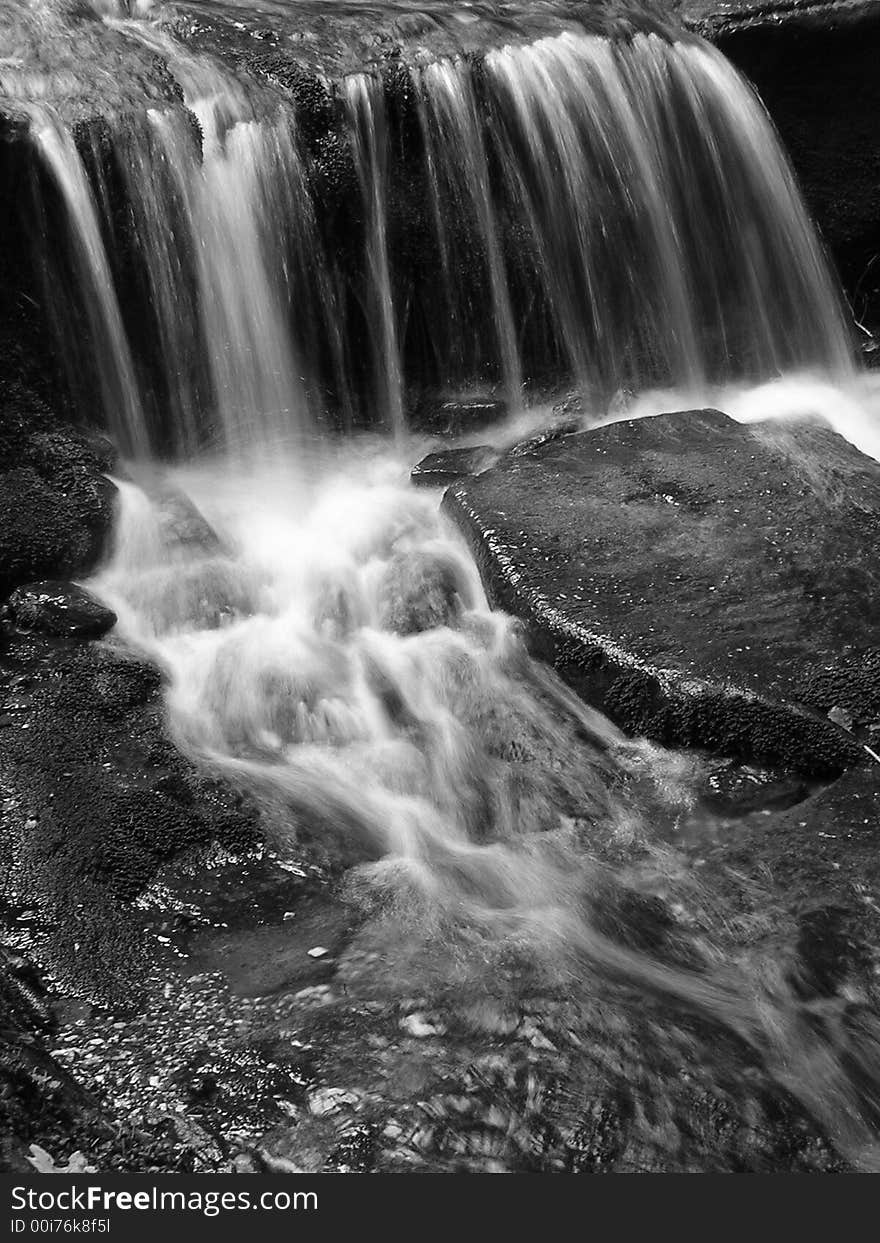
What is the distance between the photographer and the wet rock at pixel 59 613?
5.16 metres

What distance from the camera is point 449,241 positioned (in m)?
7.73

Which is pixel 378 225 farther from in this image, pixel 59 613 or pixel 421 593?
pixel 59 613

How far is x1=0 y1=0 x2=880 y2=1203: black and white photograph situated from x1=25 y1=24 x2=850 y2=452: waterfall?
27mm

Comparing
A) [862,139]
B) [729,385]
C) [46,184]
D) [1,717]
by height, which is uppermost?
[46,184]

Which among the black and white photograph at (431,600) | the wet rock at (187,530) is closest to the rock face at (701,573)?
the black and white photograph at (431,600)

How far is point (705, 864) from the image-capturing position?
162 inches

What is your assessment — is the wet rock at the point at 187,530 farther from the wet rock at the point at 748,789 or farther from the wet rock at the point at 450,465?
the wet rock at the point at 748,789

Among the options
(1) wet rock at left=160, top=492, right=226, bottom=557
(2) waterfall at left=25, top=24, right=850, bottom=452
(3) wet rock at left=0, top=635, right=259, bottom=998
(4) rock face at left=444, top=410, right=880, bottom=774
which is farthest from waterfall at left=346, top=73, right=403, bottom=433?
(3) wet rock at left=0, top=635, right=259, bottom=998

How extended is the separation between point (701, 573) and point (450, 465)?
6.58 feet

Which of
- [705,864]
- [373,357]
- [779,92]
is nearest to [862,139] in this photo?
[779,92]

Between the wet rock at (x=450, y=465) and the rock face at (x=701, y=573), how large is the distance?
591mm

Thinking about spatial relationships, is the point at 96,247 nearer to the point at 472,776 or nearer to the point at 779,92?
the point at 472,776

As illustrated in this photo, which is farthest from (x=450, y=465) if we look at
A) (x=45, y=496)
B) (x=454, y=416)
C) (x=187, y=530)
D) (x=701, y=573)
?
(x=45, y=496)

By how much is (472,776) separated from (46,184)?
13.2ft
